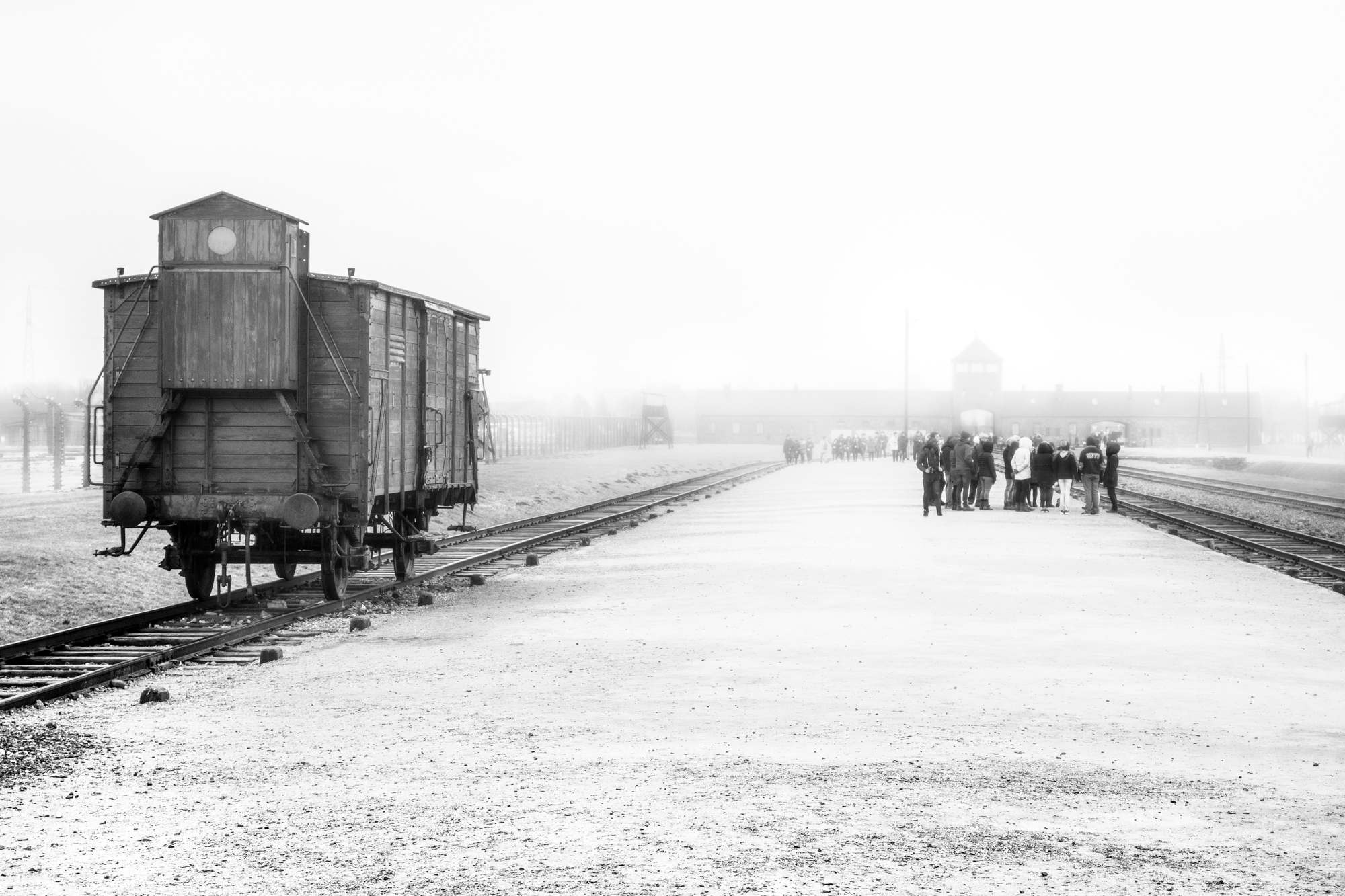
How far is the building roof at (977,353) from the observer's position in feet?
466

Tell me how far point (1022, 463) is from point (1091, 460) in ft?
7.73

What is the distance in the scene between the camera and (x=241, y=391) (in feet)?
45.6

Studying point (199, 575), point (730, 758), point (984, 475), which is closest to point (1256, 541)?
point (984, 475)

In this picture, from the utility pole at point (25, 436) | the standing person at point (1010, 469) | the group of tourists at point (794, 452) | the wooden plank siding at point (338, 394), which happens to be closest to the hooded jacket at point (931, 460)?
the standing person at point (1010, 469)

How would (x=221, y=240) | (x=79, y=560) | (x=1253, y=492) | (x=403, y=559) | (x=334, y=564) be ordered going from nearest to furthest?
(x=221, y=240) → (x=334, y=564) → (x=403, y=559) → (x=79, y=560) → (x=1253, y=492)

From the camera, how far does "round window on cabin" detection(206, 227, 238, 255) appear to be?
45.3 ft

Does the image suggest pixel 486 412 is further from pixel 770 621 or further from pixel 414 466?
pixel 770 621

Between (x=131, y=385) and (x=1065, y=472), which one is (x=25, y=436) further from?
(x=1065, y=472)

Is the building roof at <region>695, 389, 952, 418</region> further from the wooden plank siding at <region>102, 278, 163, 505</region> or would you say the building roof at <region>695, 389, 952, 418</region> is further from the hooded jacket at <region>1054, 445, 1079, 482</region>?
the wooden plank siding at <region>102, 278, 163, 505</region>

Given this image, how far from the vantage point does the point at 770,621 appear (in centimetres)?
1354

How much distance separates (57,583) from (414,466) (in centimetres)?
431

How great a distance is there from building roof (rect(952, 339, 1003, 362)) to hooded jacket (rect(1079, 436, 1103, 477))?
114426 millimetres

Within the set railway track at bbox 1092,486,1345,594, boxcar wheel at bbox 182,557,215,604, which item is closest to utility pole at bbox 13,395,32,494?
boxcar wheel at bbox 182,557,215,604

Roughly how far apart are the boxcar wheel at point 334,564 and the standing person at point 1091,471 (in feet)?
62.7
